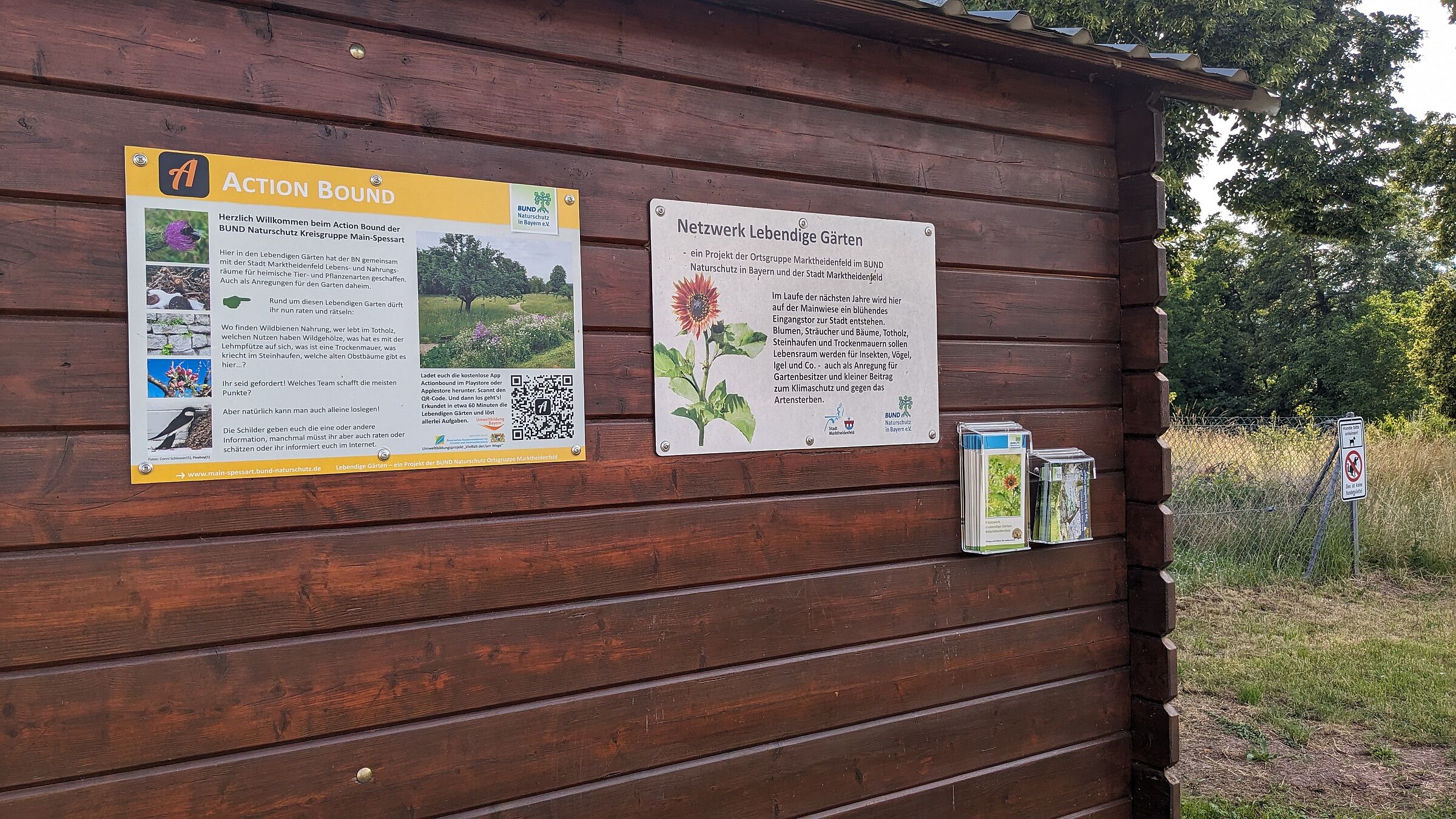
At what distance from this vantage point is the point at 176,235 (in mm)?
2006

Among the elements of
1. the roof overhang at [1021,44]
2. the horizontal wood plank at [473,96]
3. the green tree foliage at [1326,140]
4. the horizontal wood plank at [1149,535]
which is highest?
the green tree foliage at [1326,140]

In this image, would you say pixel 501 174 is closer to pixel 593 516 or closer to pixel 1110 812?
pixel 593 516

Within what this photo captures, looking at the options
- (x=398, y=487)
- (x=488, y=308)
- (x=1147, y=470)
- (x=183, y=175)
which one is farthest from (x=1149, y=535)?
(x=183, y=175)

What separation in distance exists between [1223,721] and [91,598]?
553 centimetres

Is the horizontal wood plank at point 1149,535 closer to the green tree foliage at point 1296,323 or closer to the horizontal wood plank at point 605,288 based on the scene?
the horizontal wood plank at point 605,288

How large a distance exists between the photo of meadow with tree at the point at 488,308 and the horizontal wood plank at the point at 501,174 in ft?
0.58

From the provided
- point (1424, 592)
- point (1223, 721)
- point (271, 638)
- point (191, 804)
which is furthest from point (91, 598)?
point (1424, 592)

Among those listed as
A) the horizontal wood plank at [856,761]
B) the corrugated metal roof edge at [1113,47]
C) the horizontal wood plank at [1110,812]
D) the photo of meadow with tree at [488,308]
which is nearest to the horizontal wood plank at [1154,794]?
the horizontal wood plank at [1110,812]

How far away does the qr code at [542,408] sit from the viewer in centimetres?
235

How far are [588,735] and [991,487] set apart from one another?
1.45 metres

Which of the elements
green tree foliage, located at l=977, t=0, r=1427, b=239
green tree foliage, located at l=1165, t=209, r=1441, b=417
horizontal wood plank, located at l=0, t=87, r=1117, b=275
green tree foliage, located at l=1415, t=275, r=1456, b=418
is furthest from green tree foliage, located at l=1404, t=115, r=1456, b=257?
horizontal wood plank, located at l=0, t=87, r=1117, b=275

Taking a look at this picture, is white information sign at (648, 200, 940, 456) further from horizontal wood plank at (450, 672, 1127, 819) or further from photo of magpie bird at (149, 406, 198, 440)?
photo of magpie bird at (149, 406, 198, 440)

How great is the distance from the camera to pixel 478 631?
230 cm

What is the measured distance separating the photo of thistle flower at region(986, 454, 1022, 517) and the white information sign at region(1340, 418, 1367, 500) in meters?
6.96
